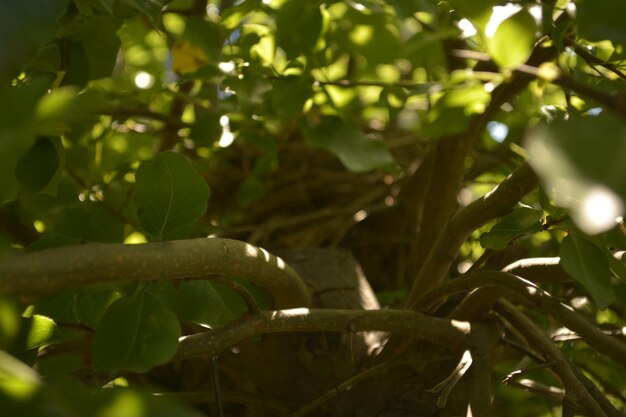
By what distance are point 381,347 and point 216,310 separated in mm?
251

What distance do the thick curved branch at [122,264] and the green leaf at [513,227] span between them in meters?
0.19

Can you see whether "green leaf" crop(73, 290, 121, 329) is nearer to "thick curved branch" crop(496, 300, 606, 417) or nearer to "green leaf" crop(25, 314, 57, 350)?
"green leaf" crop(25, 314, 57, 350)

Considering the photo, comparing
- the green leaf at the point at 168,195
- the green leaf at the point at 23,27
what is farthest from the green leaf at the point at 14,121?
the green leaf at the point at 168,195

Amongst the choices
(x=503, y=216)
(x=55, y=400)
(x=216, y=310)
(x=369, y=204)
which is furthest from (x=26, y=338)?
(x=369, y=204)

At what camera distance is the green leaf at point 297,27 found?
0.77 metres

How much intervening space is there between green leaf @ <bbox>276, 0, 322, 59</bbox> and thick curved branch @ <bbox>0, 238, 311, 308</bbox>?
0.88ft

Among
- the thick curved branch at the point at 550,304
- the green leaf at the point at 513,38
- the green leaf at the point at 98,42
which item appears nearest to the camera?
the green leaf at the point at 513,38

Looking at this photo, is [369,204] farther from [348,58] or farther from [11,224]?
[11,224]

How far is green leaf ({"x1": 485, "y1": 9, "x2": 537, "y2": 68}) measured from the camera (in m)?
0.43

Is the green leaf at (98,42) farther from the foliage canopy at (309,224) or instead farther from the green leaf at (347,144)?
the green leaf at (347,144)

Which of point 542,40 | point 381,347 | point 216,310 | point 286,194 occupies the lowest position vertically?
point 286,194

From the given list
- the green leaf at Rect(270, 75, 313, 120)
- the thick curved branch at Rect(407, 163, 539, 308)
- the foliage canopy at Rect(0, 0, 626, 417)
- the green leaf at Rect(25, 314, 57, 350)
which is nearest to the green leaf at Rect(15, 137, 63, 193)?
the foliage canopy at Rect(0, 0, 626, 417)

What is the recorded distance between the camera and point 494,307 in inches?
29.4

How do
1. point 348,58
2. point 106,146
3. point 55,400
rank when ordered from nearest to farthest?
point 55,400 → point 106,146 → point 348,58
